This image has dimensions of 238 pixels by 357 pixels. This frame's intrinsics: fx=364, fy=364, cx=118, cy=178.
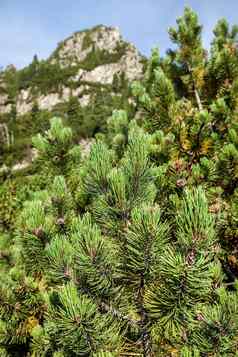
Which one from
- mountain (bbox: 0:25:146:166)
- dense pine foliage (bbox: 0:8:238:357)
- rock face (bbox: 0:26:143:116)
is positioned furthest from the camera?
rock face (bbox: 0:26:143:116)

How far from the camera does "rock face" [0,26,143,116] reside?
426 ft

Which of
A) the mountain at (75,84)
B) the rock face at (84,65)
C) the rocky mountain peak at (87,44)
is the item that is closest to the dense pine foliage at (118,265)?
the mountain at (75,84)

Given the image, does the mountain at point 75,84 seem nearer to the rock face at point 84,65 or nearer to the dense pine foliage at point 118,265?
the rock face at point 84,65

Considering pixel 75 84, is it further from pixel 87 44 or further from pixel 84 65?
pixel 87 44

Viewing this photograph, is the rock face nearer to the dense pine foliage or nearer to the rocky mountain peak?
the rocky mountain peak

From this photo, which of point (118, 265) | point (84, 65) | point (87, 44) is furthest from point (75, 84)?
point (118, 265)

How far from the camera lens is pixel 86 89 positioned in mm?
128375

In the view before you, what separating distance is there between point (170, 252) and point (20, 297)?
2059mm

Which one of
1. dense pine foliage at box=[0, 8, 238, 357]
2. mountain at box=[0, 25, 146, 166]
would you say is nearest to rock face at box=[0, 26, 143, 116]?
mountain at box=[0, 25, 146, 166]

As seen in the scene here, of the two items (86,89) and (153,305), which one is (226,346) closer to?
(153,305)

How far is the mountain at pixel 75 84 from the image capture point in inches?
3826

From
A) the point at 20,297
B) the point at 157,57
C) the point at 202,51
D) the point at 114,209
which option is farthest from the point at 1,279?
the point at 202,51

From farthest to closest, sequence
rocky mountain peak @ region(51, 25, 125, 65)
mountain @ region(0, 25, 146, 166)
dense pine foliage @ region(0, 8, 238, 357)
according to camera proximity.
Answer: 1. rocky mountain peak @ region(51, 25, 125, 65)
2. mountain @ region(0, 25, 146, 166)
3. dense pine foliage @ region(0, 8, 238, 357)

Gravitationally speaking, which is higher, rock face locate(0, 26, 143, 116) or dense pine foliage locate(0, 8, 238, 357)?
rock face locate(0, 26, 143, 116)
